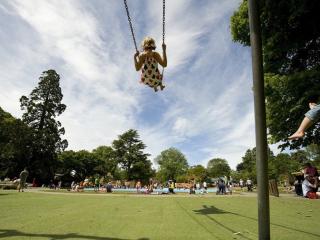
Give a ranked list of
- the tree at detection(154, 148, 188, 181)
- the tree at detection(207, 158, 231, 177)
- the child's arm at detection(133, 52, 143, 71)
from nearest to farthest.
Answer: the child's arm at detection(133, 52, 143, 71) < the tree at detection(154, 148, 188, 181) < the tree at detection(207, 158, 231, 177)

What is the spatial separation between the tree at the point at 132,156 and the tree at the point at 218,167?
67284 millimetres

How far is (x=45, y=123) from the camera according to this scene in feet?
192

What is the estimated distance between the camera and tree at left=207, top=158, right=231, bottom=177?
164975 mm

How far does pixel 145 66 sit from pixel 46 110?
54.3 metres

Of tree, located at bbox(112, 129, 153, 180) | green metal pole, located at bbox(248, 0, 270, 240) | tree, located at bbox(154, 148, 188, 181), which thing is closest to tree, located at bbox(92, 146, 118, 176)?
tree, located at bbox(112, 129, 153, 180)

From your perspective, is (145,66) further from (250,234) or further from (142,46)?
(250,234)

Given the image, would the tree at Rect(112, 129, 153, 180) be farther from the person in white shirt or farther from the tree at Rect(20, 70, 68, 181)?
the person in white shirt

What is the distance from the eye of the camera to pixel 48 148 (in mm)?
56750

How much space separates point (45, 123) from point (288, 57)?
4911 cm

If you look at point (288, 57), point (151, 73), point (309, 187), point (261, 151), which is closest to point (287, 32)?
point (288, 57)

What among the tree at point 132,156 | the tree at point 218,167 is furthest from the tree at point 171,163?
the tree at point 218,167

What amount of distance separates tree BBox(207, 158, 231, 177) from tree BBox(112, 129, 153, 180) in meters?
67.3

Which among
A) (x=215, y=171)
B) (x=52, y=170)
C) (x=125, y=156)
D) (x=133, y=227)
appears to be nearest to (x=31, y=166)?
(x=52, y=170)

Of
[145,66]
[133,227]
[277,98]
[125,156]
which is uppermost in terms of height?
[125,156]
